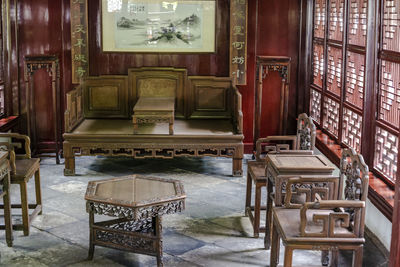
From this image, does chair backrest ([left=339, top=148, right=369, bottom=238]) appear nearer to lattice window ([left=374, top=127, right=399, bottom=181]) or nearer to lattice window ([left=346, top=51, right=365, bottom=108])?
lattice window ([left=374, top=127, right=399, bottom=181])

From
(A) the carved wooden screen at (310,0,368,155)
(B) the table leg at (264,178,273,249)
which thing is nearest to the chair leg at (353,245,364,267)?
(B) the table leg at (264,178,273,249)

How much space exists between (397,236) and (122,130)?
159 inches

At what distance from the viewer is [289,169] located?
4051 millimetres

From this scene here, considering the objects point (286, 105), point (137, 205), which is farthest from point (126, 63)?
point (137, 205)

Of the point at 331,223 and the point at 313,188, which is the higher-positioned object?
the point at 313,188

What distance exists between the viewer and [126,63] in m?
7.42

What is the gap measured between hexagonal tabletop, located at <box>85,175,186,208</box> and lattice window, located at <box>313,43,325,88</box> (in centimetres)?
283

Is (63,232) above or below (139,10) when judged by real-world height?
below

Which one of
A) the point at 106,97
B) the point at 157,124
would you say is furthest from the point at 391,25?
the point at 106,97

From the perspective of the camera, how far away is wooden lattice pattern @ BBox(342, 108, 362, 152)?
5.33 meters

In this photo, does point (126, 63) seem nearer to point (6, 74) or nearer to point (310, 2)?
point (6, 74)

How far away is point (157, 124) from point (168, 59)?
913 millimetres

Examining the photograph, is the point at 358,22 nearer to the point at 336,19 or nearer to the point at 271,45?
the point at 336,19

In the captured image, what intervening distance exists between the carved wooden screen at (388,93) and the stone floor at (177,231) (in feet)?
2.29
